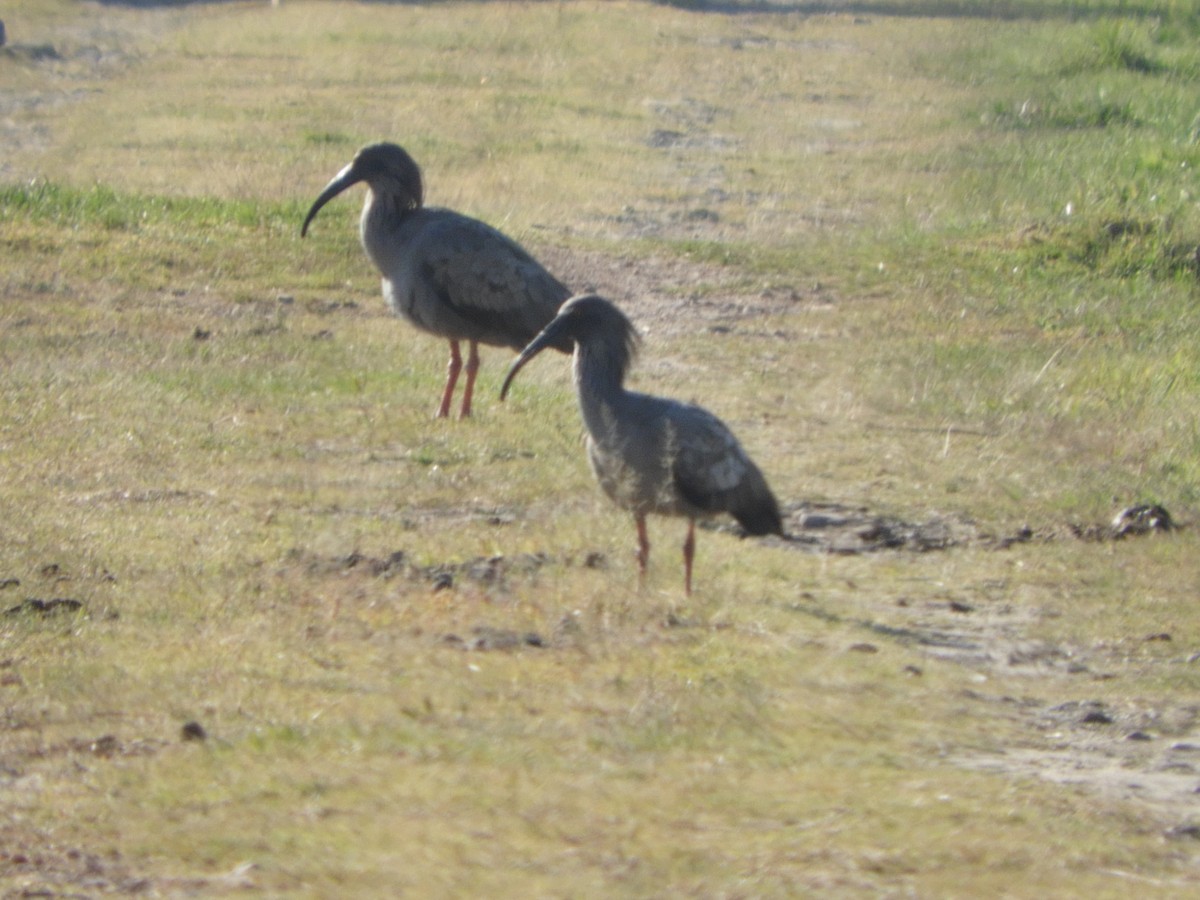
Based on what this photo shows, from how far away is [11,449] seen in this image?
351 inches

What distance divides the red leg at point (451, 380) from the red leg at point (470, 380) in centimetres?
6

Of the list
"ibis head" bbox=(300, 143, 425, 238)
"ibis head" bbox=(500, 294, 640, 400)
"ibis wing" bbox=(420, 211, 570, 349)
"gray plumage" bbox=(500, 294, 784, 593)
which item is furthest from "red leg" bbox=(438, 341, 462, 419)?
"gray plumage" bbox=(500, 294, 784, 593)

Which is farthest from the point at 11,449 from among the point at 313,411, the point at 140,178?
the point at 140,178

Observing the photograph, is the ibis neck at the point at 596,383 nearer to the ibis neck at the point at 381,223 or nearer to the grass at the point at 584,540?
the grass at the point at 584,540

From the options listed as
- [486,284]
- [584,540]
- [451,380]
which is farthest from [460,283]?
[584,540]

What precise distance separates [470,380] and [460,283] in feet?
1.70

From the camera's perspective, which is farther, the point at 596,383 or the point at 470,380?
the point at 470,380

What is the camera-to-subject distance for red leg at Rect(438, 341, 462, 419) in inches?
403

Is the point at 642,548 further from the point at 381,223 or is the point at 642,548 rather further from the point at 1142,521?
the point at 381,223

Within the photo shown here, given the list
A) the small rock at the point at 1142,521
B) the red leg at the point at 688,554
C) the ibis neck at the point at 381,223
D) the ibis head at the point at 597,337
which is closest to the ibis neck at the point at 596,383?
the ibis head at the point at 597,337

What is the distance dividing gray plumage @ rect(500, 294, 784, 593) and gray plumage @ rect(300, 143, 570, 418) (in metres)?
2.82

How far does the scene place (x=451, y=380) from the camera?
10430 millimetres

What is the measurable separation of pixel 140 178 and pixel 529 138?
4.40 meters

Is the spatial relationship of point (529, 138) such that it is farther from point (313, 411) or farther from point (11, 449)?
point (11, 449)
